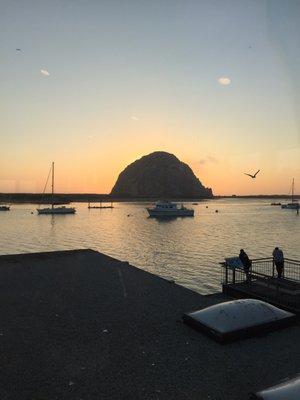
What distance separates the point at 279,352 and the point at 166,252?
4383 cm

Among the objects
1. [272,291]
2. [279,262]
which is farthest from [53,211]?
[272,291]

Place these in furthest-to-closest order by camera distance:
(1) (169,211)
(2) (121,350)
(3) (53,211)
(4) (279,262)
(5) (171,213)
A: (3) (53,211) < (1) (169,211) < (5) (171,213) < (4) (279,262) < (2) (121,350)

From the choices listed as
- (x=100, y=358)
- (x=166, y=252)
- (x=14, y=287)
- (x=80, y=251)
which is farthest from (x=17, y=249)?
(x=100, y=358)

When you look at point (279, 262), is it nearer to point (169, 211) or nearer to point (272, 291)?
point (272, 291)

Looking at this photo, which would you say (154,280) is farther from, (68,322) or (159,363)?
(159,363)

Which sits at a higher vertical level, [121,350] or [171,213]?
[121,350]

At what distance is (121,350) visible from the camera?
11.3 m

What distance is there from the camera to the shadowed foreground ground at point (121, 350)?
30.2 ft

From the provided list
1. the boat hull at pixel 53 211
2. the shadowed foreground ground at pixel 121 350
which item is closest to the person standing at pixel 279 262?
the shadowed foreground ground at pixel 121 350

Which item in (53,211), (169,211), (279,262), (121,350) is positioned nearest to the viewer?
(121,350)

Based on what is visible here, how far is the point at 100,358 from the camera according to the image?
10.8 meters

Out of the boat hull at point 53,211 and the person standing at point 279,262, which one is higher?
the person standing at point 279,262

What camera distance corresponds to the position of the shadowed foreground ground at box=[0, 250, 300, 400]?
9219 mm

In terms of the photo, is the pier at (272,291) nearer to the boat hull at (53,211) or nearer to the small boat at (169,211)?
the small boat at (169,211)
